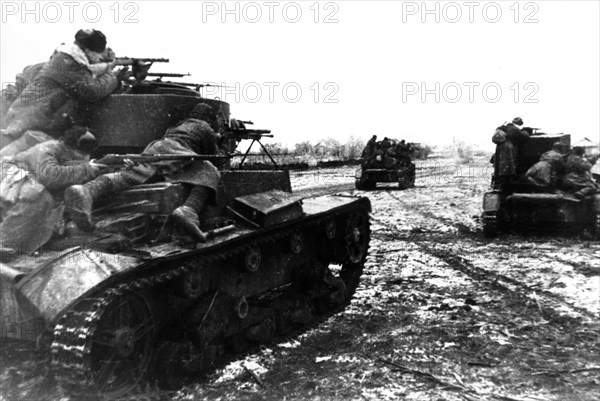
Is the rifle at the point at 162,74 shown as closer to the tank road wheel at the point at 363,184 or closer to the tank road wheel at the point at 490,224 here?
the tank road wheel at the point at 490,224

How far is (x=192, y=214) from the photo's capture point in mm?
5059

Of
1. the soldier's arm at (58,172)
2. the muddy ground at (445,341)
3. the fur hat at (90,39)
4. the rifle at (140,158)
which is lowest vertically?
the muddy ground at (445,341)

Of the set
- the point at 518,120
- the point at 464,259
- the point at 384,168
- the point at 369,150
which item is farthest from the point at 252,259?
the point at 369,150

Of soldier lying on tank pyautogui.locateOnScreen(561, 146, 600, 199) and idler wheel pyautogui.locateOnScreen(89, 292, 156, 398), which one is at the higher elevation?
soldier lying on tank pyautogui.locateOnScreen(561, 146, 600, 199)

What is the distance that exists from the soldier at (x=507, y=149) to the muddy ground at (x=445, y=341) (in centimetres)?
261

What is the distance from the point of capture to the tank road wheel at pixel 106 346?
3844mm

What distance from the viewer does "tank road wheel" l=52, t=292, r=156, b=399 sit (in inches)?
151

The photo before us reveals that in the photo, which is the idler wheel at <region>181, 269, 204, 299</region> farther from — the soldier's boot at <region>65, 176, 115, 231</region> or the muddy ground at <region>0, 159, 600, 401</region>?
the soldier's boot at <region>65, 176, 115, 231</region>

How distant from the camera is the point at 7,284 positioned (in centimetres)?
414

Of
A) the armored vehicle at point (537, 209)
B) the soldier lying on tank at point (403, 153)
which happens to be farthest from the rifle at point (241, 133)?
the soldier lying on tank at point (403, 153)

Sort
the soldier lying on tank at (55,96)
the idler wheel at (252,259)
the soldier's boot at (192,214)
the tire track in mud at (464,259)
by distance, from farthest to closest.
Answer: the tire track in mud at (464,259) < the idler wheel at (252,259) < the soldier lying on tank at (55,96) < the soldier's boot at (192,214)

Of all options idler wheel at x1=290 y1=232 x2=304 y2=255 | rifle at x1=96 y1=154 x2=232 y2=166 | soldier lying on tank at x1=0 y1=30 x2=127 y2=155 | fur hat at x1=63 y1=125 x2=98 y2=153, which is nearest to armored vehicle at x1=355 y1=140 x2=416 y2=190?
idler wheel at x1=290 y1=232 x2=304 y2=255

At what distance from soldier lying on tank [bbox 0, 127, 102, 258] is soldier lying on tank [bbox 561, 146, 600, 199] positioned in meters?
10.1

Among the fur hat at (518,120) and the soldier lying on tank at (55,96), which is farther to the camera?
the fur hat at (518,120)
